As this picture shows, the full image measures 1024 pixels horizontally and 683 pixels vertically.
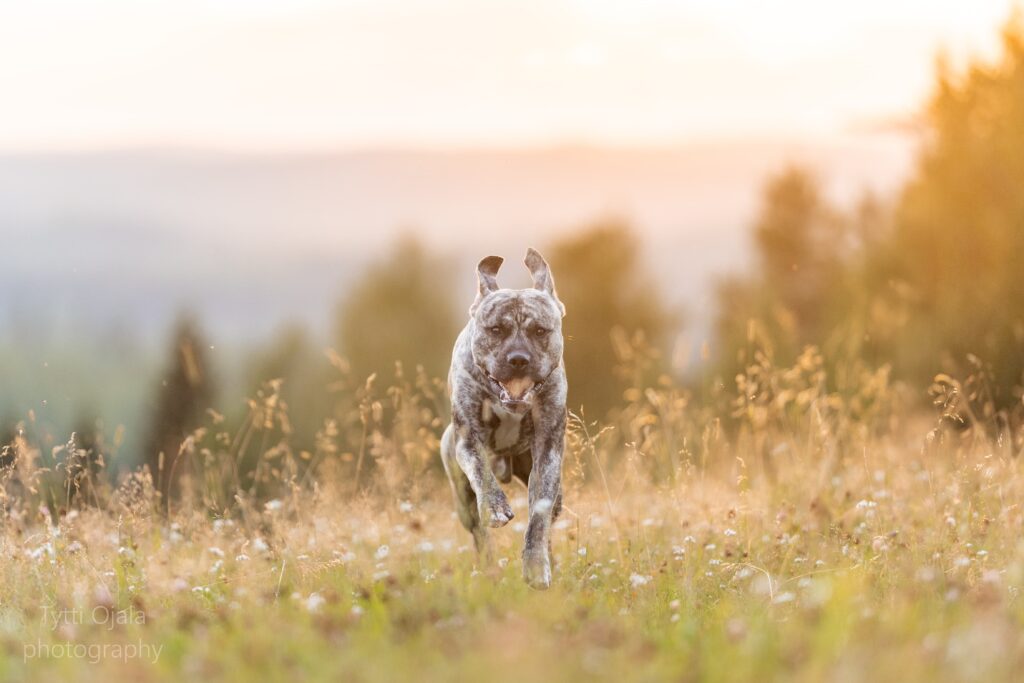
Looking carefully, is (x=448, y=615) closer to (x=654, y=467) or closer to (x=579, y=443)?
(x=579, y=443)

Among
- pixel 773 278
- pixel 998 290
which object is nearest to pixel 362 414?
pixel 998 290

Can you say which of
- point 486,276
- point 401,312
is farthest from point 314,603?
point 401,312

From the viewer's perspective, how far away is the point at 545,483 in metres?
6.89

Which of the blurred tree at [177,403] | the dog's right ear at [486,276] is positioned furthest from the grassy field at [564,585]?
the blurred tree at [177,403]

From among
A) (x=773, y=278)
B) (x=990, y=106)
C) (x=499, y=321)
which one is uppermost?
(x=990, y=106)

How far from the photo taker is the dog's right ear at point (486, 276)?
7.19 metres

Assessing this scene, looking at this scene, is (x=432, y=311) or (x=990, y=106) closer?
(x=990, y=106)

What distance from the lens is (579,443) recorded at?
7539 millimetres

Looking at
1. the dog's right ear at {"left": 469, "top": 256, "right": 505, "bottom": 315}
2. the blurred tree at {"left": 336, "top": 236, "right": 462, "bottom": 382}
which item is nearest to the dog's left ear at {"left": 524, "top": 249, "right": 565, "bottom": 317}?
the dog's right ear at {"left": 469, "top": 256, "right": 505, "bottom": 315}

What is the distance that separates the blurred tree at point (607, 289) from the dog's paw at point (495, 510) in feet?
72.2

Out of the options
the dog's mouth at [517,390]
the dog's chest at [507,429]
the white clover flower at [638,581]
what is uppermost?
the dog's mouth at [517,390]

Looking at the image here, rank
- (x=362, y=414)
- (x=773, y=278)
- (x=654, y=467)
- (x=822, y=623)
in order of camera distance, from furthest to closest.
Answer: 1. (x=773, y=278)
2. (x=654, y=467)
3. (x=362, y=414)
4. (x=822, y=623)

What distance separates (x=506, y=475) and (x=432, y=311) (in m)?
20.1

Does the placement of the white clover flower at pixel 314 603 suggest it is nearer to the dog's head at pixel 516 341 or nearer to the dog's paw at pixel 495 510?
the dog's paw at pixel 495 510
